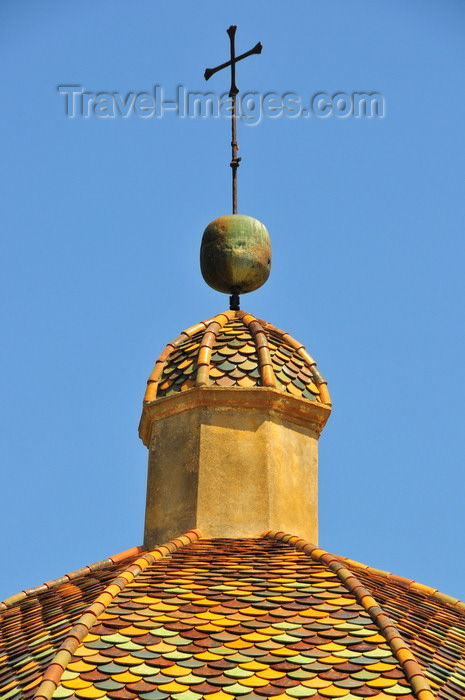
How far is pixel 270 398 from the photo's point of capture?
16250mm

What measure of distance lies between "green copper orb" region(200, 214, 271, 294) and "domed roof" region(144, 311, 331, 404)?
0.46 metres

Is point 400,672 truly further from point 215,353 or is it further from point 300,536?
point 215,353

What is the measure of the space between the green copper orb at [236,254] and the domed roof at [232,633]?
3.36m

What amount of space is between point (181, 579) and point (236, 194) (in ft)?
17.5

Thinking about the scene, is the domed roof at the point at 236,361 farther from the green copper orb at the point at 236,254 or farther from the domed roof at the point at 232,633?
the domed roof at the point at 232,633

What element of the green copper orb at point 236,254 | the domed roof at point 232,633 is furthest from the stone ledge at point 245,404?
the green copper orb at point 236,254

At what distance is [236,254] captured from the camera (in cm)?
1756

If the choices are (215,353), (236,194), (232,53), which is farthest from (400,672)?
(232,53)

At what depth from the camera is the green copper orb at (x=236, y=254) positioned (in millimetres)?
17578

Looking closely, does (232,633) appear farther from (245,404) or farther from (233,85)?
(233,85)

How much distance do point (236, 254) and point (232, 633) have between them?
18.0ft

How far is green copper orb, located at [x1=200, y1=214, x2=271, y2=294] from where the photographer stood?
1758 centimetres

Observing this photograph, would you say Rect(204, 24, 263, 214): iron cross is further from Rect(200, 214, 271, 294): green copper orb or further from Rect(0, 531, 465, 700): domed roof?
Rect(0, 531, 465, 700): domed roof

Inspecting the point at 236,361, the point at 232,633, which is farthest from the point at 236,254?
the point at 232,633
